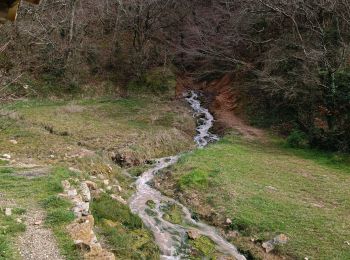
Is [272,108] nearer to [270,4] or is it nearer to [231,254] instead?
[270,4]

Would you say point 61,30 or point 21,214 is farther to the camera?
point 61,30

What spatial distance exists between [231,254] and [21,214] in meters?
5.93

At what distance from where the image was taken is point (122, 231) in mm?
11789

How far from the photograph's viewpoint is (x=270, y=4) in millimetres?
29000

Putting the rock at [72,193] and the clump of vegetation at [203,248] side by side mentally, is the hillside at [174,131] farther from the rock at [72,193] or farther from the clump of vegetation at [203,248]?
the rock at [72,193]

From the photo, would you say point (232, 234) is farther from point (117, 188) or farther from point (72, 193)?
point (72, 193)

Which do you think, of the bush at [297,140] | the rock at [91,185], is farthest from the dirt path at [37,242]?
the bush at [297,140]

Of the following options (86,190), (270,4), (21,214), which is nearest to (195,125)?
(270,4)

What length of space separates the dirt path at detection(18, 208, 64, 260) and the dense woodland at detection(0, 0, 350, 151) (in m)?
16.0

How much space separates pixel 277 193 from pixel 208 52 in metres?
21.6

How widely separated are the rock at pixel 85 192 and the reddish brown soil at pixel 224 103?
43.4ft

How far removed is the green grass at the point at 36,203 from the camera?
8.91 m

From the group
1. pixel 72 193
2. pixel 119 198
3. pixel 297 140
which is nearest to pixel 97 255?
pixel 72 193

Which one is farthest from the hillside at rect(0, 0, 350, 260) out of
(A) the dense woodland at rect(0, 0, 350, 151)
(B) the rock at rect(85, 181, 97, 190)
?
(B) the rock at rect(85, 181, 97, 190)
